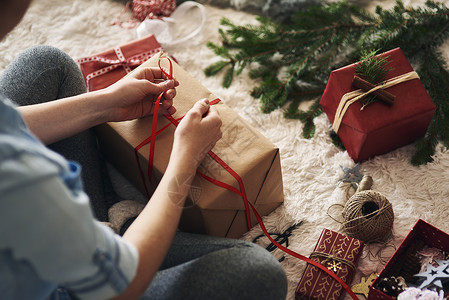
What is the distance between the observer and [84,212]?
1.87 feet

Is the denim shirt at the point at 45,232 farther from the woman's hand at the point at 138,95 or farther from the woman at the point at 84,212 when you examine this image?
the woman's hand at the point at 138,95

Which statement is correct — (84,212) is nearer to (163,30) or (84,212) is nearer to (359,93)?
(359,93)

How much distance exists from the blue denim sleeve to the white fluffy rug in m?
0.56

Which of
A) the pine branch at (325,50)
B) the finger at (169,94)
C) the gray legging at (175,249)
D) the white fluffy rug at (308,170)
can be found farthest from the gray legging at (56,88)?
the pine branch at (325,50)

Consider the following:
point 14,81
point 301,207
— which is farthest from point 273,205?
point 14,81

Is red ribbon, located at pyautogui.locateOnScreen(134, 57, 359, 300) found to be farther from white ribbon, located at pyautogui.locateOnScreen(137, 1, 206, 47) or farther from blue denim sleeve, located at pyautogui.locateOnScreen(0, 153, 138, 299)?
white ribbon, located at pyautogui.locateOnScreen(137, 1, 206, 47)

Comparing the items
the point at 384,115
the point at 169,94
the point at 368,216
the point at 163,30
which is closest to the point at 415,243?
the point at 368,216

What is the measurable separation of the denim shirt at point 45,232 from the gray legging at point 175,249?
18 cm

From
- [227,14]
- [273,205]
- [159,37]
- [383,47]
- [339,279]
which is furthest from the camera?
[227,14]

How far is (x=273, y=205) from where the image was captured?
115 centimetres

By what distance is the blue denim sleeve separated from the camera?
0.52 meters

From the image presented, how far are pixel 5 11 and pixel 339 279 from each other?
2.63 feet

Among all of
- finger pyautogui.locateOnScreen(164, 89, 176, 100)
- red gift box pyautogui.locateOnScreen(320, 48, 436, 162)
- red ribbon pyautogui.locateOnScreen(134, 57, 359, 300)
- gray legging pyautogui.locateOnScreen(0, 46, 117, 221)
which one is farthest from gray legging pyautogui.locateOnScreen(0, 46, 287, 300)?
red gift box pyautogui.locateOnScreen(320, 48, 436, 162)

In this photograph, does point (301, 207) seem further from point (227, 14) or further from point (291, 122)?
point (227, 14)
